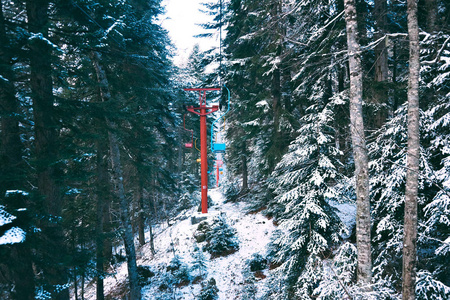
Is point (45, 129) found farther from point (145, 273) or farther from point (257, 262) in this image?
point (257, 262)

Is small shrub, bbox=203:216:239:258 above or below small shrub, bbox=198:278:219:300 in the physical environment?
above

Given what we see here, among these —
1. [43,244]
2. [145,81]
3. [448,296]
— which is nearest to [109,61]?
[145,81]

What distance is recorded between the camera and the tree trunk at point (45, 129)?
221 inches

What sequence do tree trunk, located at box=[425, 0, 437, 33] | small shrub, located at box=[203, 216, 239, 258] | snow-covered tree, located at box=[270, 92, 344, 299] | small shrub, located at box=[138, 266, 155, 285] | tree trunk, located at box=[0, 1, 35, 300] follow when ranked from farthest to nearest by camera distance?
small shrub, located at box=[203, 216, 239, 258]
small shrub, located at box=[138, 266, 155, 285]
snow-covered tree, located at box=[270, 92, 344, 299]
tree trunk, located at box=[425, 0, 437, 33]
tree trunk, located at box=[0, 1, 35, 300]

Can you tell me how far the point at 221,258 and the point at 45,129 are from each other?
32.6ft

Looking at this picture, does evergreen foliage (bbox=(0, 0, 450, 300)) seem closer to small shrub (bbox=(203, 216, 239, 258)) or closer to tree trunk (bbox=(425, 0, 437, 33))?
tree trunk (bbox=(425, 0, 437, 33))

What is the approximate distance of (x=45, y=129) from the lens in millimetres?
6016

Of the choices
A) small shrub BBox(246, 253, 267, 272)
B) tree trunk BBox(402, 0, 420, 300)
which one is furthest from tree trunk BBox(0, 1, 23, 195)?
small shrub BBox(246, 253, 267, 272)

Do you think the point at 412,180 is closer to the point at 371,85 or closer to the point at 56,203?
the point at 371,85

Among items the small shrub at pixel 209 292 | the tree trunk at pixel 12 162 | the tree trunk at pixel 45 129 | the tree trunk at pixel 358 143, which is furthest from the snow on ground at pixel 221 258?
the tree trunk at pixel 358 143

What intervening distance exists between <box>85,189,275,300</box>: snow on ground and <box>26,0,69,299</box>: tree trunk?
397cm

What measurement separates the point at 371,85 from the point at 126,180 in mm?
13201

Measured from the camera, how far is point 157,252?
1545cm

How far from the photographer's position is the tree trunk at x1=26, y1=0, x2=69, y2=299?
5.62 metres
